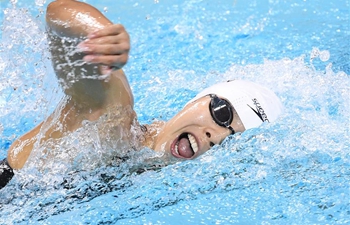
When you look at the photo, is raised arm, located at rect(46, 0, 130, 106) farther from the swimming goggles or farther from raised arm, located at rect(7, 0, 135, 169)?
the swimming goggles

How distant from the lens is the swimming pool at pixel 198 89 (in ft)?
7.48

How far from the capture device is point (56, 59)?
2049 mm

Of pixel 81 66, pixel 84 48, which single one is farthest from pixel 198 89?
pixel 84 48

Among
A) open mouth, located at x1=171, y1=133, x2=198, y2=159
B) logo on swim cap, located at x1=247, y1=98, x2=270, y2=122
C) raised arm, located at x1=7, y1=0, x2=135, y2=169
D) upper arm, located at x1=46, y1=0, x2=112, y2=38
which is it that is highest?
upper arm, located at x1=46, y1=0, x2=112, y2=38

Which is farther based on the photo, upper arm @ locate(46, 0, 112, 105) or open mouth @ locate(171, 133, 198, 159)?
open mouth @ locate(171, 133, 198, 159)

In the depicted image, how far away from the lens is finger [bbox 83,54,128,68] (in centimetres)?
177

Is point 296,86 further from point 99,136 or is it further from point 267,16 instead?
point 99,136

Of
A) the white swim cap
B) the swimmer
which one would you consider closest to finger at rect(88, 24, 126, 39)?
the swimmer

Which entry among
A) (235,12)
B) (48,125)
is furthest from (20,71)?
(235,12)

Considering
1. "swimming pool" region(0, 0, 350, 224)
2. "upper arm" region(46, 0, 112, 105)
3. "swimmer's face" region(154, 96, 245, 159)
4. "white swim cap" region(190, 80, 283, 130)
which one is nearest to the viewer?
"upper arm" region(46, 0, 112, 105)

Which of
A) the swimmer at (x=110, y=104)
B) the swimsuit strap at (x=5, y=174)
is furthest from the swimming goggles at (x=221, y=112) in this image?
the swimsuit strap at (x=5, y=174)

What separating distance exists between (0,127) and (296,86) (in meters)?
1.76

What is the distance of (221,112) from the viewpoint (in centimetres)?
246

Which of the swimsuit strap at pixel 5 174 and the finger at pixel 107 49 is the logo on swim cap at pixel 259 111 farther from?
the swimsuit strap at pixel 5 174
